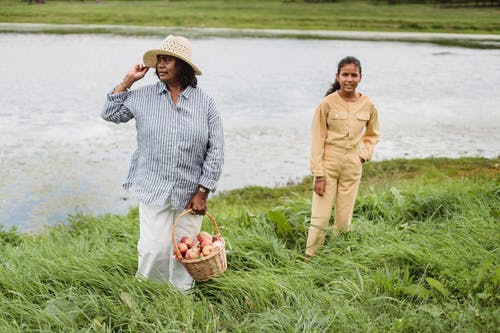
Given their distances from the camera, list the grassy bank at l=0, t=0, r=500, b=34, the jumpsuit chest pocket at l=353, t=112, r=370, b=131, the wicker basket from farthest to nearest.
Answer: the grassy bank at l=0, t=0, r=500, b=34
the jumpsuit chest pocket at l=353, t=112, r=370, b=131
the wicker basket

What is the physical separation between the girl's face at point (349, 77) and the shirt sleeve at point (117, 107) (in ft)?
5.99

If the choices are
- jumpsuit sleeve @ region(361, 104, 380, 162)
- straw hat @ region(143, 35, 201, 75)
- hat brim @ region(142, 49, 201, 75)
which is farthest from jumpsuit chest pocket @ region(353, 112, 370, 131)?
straw hat @ region(143, 35, 201, 75)

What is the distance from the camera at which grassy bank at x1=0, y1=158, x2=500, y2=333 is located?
3.76 meters

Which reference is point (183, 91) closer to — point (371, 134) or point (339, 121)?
point (339, 121)

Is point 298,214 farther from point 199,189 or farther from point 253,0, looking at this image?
point 253,0

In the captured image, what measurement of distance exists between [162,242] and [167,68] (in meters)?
1.28

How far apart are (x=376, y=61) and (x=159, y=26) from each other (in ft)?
80.7

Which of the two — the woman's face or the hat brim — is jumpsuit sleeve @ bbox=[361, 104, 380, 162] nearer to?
the hat brim

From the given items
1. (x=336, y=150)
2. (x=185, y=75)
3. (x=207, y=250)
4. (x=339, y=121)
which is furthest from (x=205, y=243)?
(x=339, y=121)

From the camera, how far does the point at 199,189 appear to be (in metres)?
4.28

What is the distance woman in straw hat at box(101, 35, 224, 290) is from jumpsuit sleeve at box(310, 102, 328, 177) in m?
1.01

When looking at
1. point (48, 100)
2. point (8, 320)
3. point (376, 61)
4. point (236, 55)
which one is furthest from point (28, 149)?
point (376, 61)

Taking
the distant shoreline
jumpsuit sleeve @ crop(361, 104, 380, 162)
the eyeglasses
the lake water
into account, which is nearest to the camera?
the eyeglasses

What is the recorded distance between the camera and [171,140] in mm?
4188
